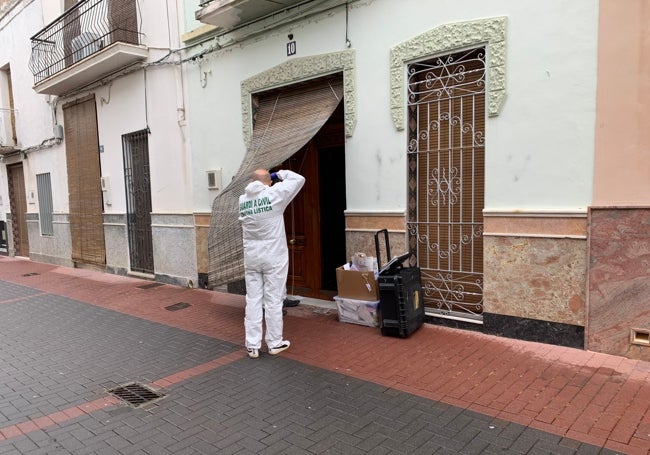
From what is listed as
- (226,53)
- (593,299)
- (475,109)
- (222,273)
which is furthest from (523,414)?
(226,53)

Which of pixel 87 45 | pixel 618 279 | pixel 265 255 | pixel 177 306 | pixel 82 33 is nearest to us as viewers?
pixel 618 279

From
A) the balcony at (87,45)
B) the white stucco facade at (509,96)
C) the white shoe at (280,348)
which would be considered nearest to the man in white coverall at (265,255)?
the white shoe at (280,348)

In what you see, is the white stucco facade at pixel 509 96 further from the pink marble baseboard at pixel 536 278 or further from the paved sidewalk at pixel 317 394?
the paved sidewalk at pixel 317 394

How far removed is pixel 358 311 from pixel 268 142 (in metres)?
2.79

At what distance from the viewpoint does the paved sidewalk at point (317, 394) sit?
3158 mm

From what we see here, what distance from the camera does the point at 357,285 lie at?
18.5ft

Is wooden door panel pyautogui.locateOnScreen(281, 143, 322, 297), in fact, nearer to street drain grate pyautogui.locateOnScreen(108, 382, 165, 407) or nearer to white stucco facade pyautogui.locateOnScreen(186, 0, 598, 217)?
white stucco facade pyautogui.locateOnScreen(186, 0, 598, 217)

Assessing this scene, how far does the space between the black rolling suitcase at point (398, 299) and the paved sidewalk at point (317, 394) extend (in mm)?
163

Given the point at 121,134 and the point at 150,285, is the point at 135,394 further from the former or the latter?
the point at 121,134

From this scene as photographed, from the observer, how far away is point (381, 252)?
585 centimetres

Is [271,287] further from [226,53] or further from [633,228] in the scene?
[226,53]

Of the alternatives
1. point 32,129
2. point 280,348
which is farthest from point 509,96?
point 32,129

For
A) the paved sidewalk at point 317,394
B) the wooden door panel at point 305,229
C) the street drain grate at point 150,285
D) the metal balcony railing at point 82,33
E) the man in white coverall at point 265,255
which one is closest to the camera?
the paved sidewalk at point 317,394

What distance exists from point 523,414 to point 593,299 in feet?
5.30
